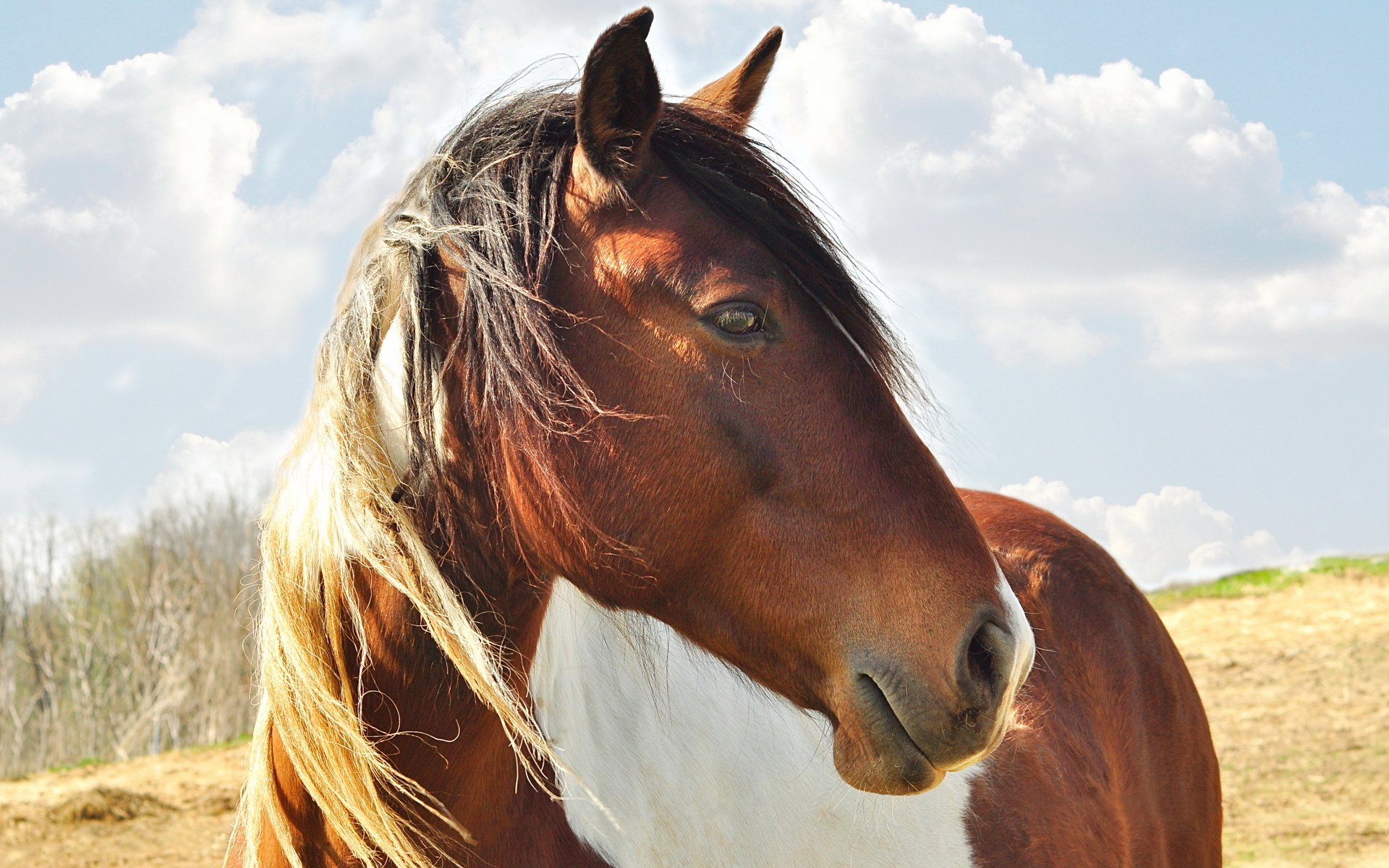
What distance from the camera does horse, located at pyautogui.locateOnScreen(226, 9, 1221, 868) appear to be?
1472mm

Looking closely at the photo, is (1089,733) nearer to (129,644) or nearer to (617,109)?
(617,109)

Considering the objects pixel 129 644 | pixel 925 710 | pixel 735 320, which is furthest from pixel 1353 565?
pixel 129 644

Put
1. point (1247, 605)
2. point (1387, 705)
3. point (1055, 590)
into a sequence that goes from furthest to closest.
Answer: point (1247, 605) → point (1387, 705) → point (1055, 590)

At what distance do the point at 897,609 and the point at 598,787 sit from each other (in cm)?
71

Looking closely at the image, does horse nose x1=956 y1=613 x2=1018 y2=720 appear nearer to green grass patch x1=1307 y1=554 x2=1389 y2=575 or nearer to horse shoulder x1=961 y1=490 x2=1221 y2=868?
horse shoulder x1=961 y1=490 x2=1221 y2=868

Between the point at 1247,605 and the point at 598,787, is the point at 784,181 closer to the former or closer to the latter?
the point at 598,787

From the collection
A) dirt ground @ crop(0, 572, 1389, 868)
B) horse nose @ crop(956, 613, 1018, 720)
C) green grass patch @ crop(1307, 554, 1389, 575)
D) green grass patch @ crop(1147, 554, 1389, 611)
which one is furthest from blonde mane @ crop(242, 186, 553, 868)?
green grass patch @ crop(1307, 554, 1389, 575)

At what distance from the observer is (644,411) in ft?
4.86

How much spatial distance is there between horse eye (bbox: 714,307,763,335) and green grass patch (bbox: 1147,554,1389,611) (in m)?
14.5

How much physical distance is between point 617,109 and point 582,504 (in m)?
0.61

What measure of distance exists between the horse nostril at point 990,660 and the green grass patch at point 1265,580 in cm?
1427

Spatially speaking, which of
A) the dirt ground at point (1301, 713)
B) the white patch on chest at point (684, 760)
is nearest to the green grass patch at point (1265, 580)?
the dirt ground at point (1301, 713)

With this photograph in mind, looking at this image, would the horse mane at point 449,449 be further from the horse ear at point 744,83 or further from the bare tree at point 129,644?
the bare tree at point 129,644

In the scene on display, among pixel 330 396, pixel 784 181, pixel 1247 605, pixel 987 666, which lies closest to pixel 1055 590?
pixel 987 666
